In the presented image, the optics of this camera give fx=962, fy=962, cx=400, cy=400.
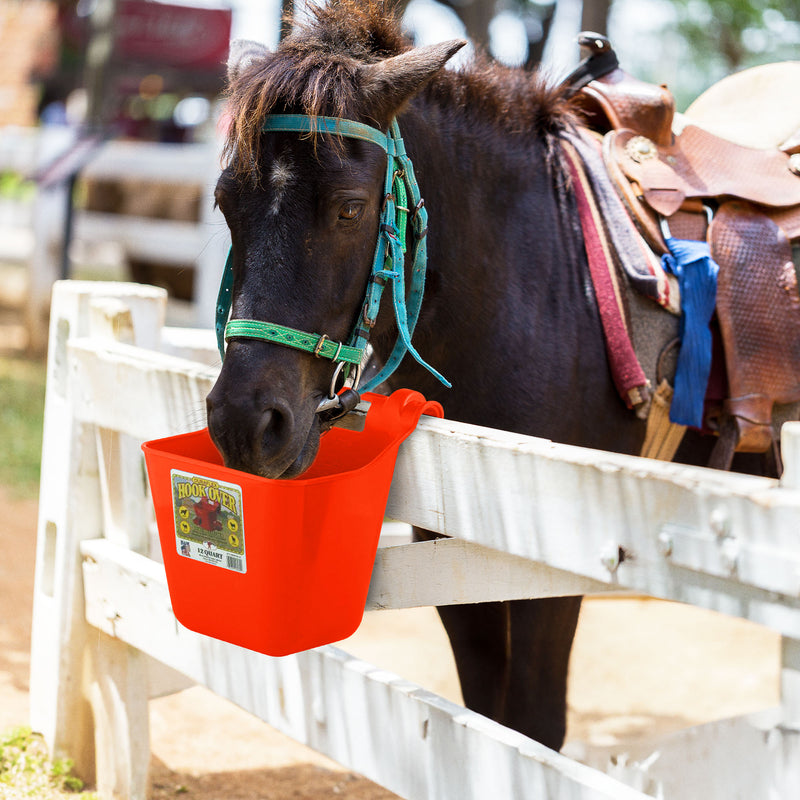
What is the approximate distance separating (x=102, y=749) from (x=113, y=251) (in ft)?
48.1

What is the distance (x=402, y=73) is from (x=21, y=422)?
6055mm

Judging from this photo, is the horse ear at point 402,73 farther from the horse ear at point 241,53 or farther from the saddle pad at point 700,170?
the saddle pad at point 700,170

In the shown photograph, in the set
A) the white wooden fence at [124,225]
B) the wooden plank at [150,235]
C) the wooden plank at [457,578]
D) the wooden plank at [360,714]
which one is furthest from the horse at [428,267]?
the wooden plank at [150,235]

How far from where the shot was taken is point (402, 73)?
6.24 feet

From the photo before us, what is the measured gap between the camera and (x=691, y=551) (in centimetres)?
121

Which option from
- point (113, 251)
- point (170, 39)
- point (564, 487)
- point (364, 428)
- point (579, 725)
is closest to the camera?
point (564, 487)

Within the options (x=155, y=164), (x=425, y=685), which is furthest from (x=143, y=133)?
(x=425, y=685)

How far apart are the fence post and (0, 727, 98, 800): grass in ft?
0.17

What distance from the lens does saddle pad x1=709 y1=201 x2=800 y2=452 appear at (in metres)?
2.41

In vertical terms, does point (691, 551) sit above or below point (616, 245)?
below

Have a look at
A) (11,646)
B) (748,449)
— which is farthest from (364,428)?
(11,646)

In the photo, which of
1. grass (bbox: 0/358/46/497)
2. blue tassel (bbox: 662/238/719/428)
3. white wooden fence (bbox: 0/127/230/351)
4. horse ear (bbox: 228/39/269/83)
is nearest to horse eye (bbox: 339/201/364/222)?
horse ear (bbox: 228/39/269/83)

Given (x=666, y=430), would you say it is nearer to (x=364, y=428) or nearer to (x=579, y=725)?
(x=364, y=428)

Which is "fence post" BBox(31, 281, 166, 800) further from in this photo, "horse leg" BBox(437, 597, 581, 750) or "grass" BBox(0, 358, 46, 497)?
"grass" BBox(0, 358, 46, 497)
